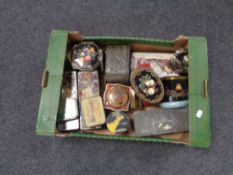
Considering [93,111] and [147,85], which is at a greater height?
[147,85]

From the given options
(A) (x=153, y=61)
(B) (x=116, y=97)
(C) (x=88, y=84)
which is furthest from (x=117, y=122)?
(A) (x=153, y=61)

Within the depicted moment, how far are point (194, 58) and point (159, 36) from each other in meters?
0.42

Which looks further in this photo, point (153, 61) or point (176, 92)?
point (153, 61)

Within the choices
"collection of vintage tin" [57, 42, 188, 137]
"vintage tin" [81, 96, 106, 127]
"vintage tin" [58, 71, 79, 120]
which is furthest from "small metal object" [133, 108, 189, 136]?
"vintage tin" [58, 71, 79, 120]

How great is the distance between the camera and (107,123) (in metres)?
0.95

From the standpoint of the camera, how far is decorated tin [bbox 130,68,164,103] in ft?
3.16

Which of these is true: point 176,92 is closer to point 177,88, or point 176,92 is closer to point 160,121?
point 177,88


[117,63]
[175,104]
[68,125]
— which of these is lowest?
[68,125]

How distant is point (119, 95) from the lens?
973 millimetres

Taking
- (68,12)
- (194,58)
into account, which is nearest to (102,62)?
(194,58)

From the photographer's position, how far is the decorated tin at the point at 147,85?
0.96 m

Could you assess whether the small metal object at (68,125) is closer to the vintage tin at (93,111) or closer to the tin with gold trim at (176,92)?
the vintage tin at (93,111)

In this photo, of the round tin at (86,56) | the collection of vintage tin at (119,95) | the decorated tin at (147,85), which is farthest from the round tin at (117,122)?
the round tin at (86,56)

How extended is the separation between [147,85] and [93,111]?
9.4 inches
